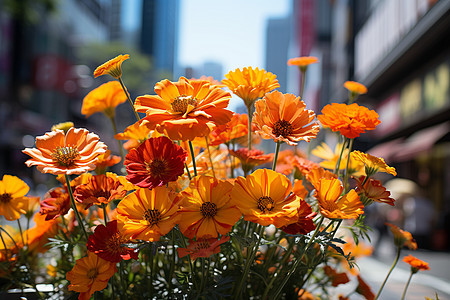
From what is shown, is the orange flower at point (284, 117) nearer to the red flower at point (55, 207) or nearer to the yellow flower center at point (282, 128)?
the yellow flower center at point (282, 128)

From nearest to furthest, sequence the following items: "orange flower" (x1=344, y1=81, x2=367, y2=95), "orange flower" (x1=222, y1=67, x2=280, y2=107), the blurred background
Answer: "orange flower" (x1=222, y1=67, x2=280, y2=107) < "orange flower" (x1=344, y1=81, x2=367, y2=95) < the blurred background

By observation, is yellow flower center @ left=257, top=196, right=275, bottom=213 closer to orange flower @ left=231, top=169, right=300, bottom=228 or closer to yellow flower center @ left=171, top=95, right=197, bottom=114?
orange flower @ left=231, top=169, right=300, bottom=228

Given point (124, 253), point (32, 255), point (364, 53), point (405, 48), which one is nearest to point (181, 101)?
point (124, 253)

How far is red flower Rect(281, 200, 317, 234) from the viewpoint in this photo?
80cm

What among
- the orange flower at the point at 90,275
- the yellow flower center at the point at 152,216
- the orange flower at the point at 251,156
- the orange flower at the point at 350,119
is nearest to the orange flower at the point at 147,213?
the yellow flower center at the point at 152,216

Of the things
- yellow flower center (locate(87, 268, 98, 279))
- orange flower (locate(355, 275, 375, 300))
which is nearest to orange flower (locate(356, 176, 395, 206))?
orange flower (locate(355, 275, 375, 300))

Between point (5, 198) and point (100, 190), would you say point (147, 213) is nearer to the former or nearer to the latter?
point (100, 190)

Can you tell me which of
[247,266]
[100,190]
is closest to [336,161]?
[247,266]

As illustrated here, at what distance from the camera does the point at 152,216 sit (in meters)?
0.76

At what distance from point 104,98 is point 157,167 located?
1.22ft

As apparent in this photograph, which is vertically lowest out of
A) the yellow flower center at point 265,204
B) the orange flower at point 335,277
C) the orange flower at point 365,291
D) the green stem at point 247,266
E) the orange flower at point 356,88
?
the orange flower at point 365,291

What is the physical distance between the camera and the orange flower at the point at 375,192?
2.68 ft

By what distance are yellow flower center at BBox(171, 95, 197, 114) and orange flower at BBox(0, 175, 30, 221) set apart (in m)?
0.44

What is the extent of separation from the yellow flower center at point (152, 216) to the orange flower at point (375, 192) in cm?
40
